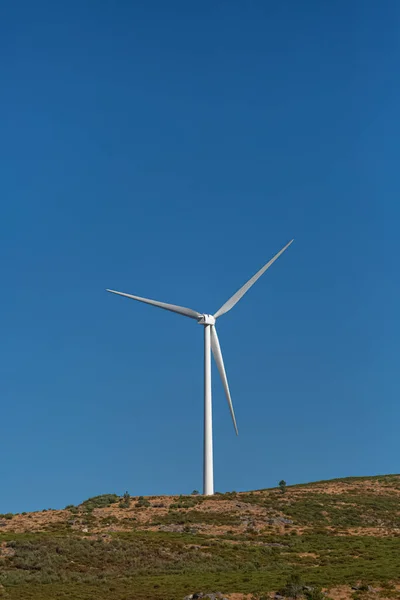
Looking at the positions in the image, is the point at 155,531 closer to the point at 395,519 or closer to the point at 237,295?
the point at 395,519

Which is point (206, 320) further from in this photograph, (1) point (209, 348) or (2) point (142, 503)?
(2) point (142, 503)

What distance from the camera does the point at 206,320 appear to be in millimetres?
102688

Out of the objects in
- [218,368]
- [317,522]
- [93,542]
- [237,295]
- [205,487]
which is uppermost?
[237,295]

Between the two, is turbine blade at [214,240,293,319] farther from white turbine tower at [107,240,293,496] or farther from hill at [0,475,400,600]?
hill at [0,475,400,600]

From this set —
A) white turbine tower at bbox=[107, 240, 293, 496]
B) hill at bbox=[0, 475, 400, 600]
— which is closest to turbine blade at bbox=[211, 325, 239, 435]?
white turbine tower at bbox=[107, 240, 293, 496]

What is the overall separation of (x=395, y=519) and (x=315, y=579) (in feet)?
A: 111

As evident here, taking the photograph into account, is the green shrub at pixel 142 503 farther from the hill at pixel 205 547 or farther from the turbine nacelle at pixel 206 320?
the turbine nacelle at pixel 206 320

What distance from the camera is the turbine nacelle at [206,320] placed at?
337 ft

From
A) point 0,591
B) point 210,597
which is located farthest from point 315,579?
point 0,591

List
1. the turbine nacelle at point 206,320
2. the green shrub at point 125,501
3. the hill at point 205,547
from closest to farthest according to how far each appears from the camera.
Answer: the hill at point 205,547 → the green shrub at point 125,501 → the turbine nacelle at point 206,320

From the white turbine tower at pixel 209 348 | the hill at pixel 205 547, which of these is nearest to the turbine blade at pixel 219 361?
the white turbine tower at pixel 209 348

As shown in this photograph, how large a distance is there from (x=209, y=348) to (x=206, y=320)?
3670mm

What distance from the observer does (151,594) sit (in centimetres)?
5409

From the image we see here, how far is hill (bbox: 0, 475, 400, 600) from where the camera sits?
186 feet
